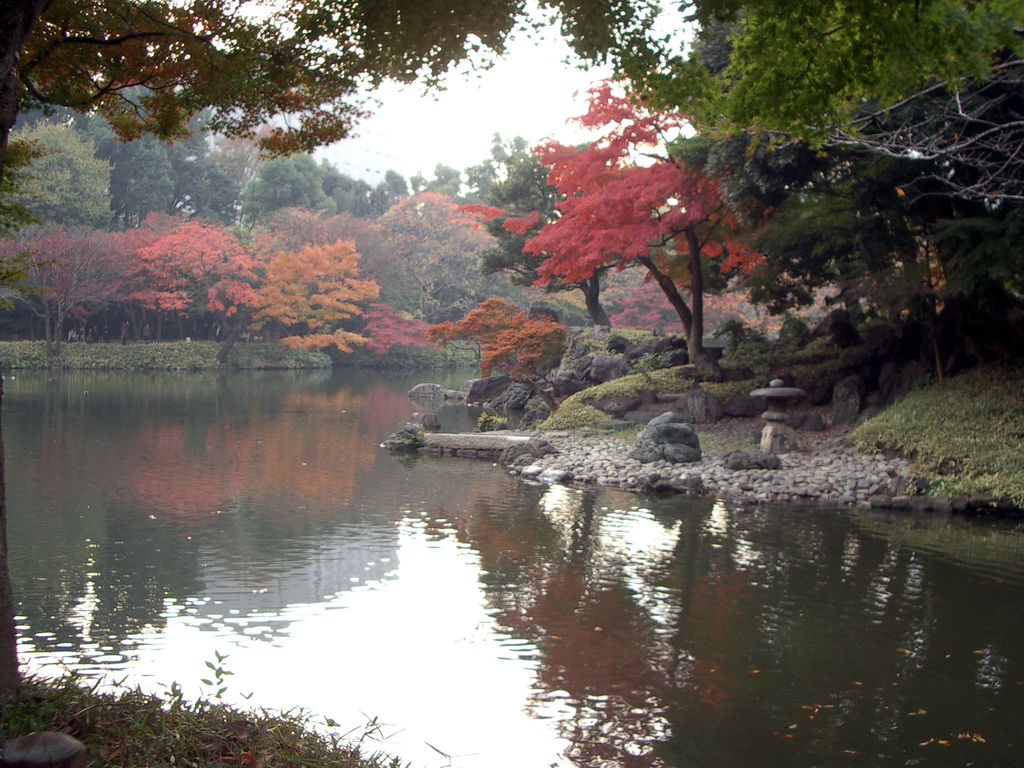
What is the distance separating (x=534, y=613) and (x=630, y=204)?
10025 millimetres

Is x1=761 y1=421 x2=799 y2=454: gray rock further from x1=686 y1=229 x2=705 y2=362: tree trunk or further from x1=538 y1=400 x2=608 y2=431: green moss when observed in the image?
x1=686 y1=229 x2=705 y2=362: tree trunk

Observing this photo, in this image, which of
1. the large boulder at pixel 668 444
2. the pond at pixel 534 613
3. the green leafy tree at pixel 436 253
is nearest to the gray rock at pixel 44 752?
the pond at pixel 534 613

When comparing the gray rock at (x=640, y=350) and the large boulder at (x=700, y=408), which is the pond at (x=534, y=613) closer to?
the large boulder at (x=700, y=408)

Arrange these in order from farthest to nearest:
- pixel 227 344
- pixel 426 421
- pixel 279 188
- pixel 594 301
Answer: pixel 279 188
pixel 227 344
pixel 594 301
pixel 426 421

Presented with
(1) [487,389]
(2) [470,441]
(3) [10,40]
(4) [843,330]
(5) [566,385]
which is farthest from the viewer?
(1) [487,389]

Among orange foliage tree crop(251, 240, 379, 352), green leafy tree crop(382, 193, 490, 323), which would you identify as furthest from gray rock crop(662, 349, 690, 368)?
green leafy tree crop(382, 193, 490, 323)

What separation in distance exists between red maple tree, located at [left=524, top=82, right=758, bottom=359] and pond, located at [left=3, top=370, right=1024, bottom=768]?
230 inches

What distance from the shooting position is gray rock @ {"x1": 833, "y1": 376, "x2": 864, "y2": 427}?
12305 mm

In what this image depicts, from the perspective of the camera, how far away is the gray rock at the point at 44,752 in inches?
93.1

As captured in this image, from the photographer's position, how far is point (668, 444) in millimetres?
11406

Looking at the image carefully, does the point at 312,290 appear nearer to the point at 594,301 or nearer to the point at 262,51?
the point at 594,301

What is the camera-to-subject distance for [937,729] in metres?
4.11

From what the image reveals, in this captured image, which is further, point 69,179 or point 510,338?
point 69,179

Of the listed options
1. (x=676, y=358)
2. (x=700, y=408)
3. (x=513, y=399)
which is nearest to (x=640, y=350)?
(x=676, y=358)
